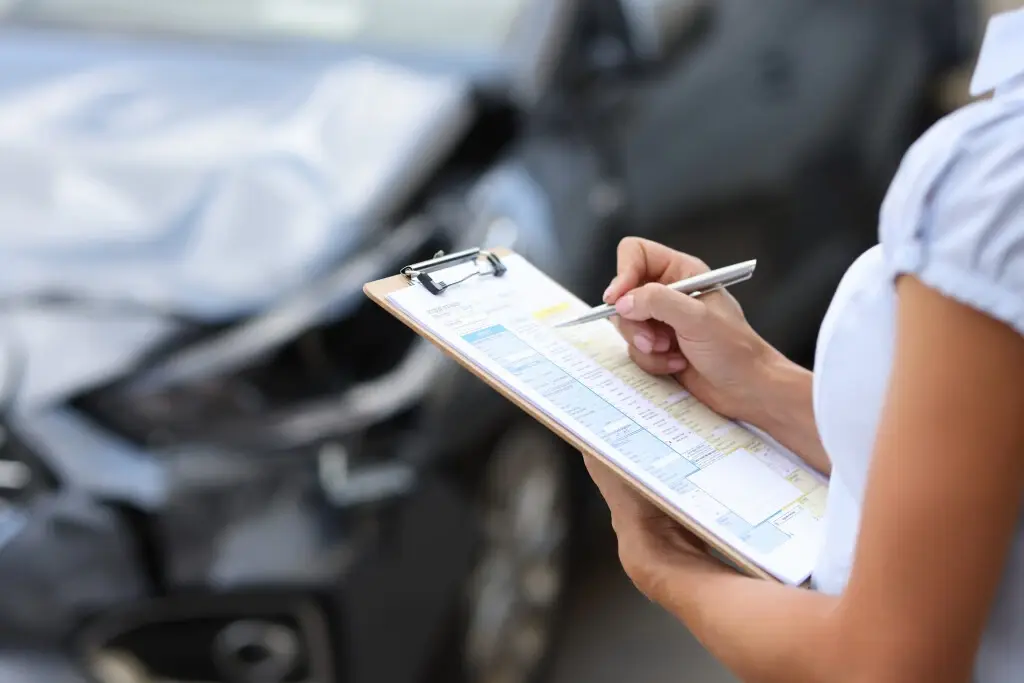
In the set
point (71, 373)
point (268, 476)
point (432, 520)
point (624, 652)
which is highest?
point (71, 373)

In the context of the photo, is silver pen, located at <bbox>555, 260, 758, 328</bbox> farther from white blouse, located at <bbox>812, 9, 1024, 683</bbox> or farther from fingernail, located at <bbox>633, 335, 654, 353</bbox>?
white blouse, located at <bbox>812, 9, 1024, 683</bbox>

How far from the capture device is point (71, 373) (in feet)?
4.37

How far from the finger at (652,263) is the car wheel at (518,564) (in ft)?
2.18

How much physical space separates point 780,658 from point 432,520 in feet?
2.72

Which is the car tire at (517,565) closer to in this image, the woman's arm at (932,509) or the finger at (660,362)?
the finger at (660,362)

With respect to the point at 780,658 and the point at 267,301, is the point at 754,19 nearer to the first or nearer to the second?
the point at 267,301

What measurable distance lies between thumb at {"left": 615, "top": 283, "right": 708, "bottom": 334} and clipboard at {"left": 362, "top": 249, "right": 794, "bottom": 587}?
0.34ft

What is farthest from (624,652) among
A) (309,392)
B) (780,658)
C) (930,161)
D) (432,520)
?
(930,161)

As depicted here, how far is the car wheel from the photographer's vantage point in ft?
4.96

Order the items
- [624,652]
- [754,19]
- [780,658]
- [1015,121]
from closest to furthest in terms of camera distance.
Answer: [1015,121], [780,658], [624,652], [754,19]

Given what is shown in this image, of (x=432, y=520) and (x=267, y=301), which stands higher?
(x=267, y=301)

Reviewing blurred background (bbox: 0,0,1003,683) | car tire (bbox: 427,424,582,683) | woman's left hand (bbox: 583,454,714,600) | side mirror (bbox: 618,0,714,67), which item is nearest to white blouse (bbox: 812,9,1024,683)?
woman's left hand (bbox: 583,454,714,600)

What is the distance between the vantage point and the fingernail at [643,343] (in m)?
0.86

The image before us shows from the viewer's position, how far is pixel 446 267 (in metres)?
0.85
